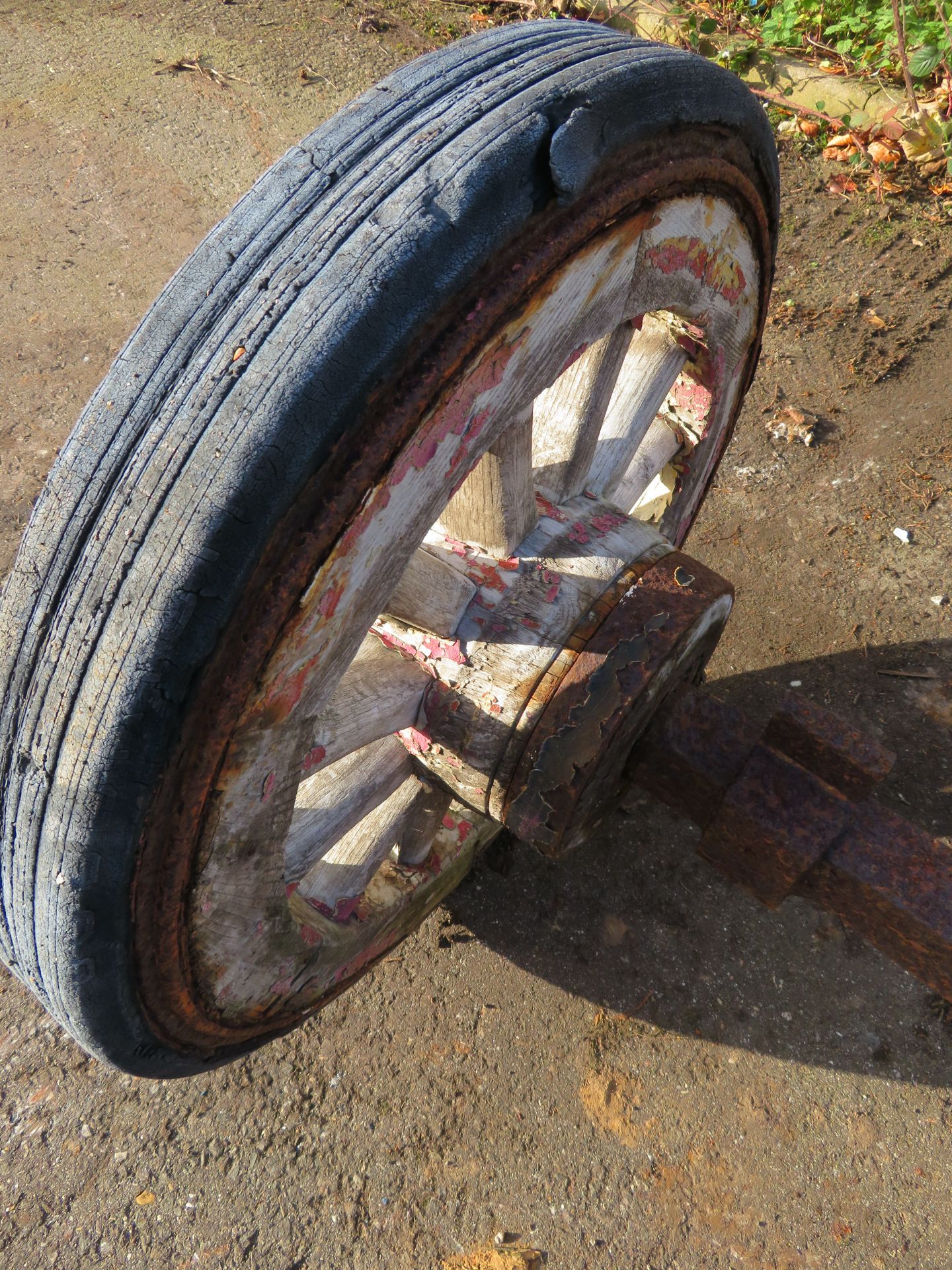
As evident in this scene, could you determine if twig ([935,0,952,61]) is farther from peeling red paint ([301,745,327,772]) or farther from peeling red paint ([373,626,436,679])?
peeling red paint ([301,745,327,772])

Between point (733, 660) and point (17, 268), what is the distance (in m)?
3.36

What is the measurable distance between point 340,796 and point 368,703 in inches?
10.0

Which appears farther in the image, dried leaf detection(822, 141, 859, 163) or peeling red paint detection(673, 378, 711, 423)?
dried leaf detection(822, 141, 859, 163)

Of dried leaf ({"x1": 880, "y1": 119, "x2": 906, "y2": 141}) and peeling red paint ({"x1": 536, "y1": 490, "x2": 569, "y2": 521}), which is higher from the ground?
dried leaf ({"x1": 880, "y1": 119, "x2": 906, "y2": 141})

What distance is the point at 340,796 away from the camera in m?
1.64

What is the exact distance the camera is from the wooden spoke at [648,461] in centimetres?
207

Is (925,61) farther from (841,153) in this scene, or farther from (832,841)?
(832,841)

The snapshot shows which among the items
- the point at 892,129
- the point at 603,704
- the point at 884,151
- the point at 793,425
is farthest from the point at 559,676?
the point at 892,129

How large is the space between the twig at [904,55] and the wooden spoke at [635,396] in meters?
2.59

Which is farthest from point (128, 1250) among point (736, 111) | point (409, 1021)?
point (736, 111)

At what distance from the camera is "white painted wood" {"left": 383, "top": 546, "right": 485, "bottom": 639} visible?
1500 mm

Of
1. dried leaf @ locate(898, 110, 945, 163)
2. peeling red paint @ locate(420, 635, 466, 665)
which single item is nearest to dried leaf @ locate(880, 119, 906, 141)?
dried leaf @ locate(898, 110, 945, 163)

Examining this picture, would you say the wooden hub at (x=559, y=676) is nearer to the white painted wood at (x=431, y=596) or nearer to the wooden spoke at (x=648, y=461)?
the white painted wood at (x=431, y=596)

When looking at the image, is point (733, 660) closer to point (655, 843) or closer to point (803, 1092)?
point (655, 843)
